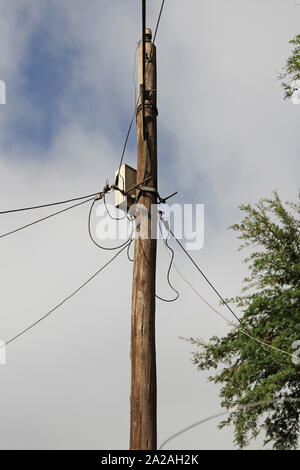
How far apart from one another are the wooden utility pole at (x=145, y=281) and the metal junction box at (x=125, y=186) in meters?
0.31

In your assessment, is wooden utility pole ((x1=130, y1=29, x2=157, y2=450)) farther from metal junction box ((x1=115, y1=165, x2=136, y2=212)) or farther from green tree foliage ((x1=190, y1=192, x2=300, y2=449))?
green tree foliage ((x1=190, y1=192, x2=300, y2=449))

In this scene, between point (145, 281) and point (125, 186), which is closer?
point (145, 281)

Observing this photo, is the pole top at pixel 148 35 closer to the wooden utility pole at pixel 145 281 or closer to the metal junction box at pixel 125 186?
the wooden utility pole at pixel 145 281

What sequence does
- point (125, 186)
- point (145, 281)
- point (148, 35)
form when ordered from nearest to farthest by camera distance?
point (145, 281)
point (125, 186)
point (148, 35)

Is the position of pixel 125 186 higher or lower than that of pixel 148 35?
lower

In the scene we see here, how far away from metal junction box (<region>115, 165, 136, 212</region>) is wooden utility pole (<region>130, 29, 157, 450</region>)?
307mm

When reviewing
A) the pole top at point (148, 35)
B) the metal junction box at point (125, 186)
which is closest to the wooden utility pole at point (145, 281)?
the pole top at point (148, 35)

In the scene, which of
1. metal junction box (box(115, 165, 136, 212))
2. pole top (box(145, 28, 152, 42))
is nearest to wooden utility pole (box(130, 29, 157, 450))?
pole top (box(145, 28, 152, 42))

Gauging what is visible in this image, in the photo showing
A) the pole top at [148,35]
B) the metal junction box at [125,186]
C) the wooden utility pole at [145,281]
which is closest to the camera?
the wooden utility pole at [145,281]

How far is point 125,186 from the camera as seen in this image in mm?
6945

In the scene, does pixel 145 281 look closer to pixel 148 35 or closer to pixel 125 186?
pixel 125 186

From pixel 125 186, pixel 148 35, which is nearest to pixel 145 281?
pixel 125 186

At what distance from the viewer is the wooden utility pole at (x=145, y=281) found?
531cm

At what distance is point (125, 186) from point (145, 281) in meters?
1.68
